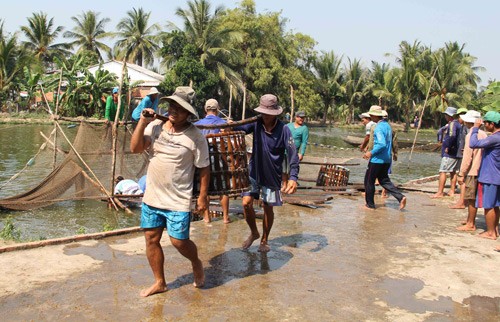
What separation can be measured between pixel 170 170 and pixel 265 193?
5.39 feet

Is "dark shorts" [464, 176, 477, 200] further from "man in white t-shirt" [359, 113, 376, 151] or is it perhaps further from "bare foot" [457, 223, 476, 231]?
"man in white t-shirt" [359, 113, 376, 151]

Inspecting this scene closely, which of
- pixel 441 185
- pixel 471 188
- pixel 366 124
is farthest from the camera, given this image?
pixel 366 124

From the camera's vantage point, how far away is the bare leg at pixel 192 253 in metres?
4.24

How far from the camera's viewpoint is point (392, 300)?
441 cm

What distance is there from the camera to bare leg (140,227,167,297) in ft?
13.9

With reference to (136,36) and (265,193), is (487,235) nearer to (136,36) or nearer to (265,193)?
(265,193)

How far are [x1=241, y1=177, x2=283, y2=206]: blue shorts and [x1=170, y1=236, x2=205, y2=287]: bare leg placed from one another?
1.25 m

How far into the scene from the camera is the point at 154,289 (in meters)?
4.23

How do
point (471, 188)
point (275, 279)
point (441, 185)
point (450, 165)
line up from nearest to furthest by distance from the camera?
point (275, 279)
point (471, 188)
point (450, 165)
point (441, 185)

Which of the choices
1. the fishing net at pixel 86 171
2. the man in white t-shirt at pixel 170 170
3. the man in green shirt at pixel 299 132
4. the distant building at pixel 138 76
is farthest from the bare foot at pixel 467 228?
the distant building at pixel 138 76

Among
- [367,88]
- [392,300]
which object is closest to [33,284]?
[392,300]

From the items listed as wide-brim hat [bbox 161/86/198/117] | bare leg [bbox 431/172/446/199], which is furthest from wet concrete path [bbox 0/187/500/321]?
bare leg [bbox 431/172/446/199]

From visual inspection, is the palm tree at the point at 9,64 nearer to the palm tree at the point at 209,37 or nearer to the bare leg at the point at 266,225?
the palm tree at the point at 209,37

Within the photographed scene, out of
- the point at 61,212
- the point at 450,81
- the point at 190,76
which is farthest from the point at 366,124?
the point at 450,81
